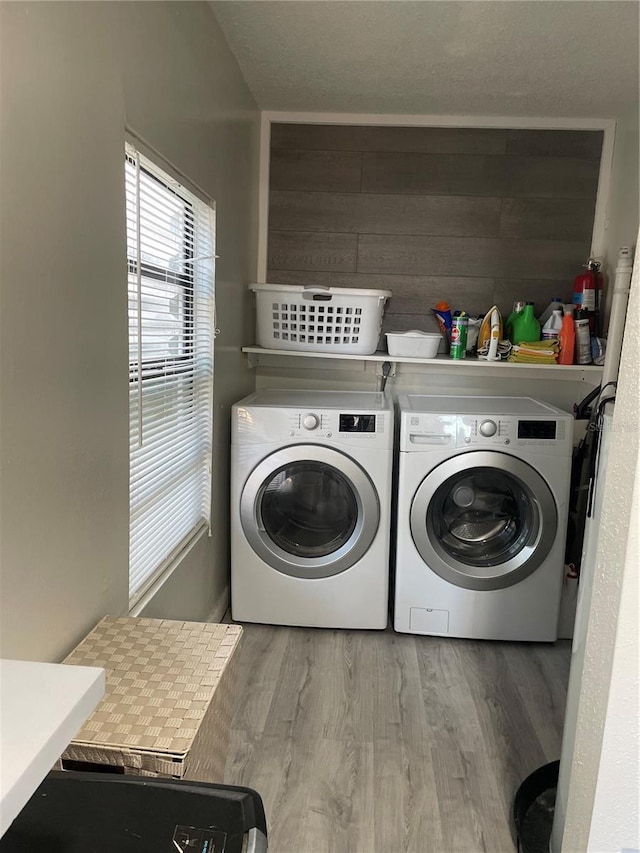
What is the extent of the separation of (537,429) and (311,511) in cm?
94

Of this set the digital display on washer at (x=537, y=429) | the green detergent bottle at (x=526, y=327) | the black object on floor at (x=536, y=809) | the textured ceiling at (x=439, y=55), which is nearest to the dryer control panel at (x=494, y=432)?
the digital display on washer at (x=537, y=429)

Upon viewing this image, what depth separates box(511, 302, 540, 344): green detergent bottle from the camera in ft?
9.17

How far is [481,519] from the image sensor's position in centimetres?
252

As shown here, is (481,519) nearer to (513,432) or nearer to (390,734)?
(513,432)

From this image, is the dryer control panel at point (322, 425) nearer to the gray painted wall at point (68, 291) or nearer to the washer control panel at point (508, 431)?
the washer control panel at point (508, 431)

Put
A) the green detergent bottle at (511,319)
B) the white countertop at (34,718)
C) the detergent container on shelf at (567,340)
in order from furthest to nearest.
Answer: the green detergent bottle at (511,319), the detergent container on shelf at (567,340), the white countertop at (34,718)

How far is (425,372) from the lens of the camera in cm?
309

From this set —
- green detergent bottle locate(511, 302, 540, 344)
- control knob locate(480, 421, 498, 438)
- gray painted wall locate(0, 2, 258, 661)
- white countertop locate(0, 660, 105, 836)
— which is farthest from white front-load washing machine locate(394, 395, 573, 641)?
white countertop locate(0, 660, 105, 836)

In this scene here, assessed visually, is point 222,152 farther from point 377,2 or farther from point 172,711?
point 172,711

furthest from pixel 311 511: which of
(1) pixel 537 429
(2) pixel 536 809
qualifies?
(2) pixel 536 809

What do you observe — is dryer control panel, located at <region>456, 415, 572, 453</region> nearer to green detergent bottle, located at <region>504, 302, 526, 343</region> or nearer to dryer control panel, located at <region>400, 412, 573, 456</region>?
dryer control panel, located at <region>400, 412, 573, 456</region>

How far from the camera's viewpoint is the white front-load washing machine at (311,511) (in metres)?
2.42

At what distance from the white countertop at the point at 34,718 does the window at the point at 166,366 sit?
89cm

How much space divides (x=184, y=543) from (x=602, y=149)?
8.33 feet
